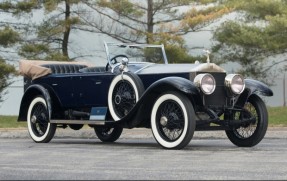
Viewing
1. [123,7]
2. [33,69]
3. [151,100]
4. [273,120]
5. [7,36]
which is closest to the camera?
[151,100]

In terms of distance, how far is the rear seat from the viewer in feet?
39.8

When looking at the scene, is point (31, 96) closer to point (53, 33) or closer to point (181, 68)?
point (181, 68)

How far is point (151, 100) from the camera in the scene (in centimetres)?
981

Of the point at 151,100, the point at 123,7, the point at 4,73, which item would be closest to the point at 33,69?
the point at 151,100

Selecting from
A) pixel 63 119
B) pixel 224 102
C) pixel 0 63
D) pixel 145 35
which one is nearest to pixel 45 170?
pixel 224 102

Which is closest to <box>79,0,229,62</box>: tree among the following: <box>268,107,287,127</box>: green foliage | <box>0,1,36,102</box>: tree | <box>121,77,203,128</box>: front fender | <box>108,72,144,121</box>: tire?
<box>0,1,36,102</box>: tree

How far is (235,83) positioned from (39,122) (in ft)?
12.8

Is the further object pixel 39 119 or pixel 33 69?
pixel 33 69

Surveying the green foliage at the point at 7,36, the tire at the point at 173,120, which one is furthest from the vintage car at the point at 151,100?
the green foliage at the point at 7,36

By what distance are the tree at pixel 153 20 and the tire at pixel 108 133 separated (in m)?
11.1

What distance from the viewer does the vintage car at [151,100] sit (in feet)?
30.8

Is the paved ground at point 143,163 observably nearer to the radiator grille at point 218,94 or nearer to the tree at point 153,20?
the radiator grille at point 218,94

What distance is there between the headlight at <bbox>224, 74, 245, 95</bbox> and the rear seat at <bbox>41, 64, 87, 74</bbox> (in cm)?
349

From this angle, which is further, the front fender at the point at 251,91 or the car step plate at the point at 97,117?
the car step plate at the point at 97,117
